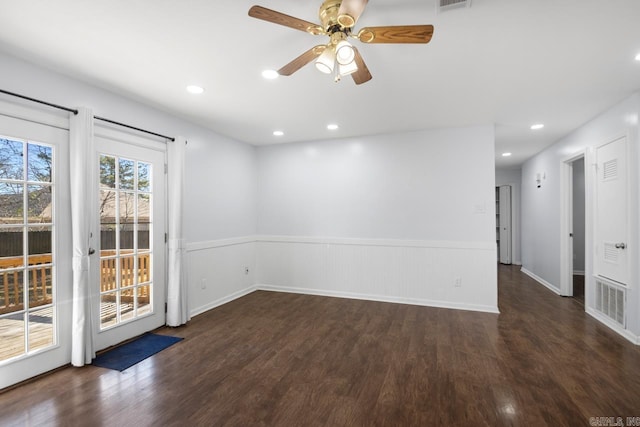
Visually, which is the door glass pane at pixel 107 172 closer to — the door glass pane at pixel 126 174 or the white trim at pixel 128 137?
the door glass pane at pixel 126 174

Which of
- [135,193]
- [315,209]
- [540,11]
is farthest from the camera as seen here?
[315,209]

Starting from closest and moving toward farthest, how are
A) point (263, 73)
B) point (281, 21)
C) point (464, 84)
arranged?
1. point (281, 21)
2. point (263, 73)
3. point (464, 84)

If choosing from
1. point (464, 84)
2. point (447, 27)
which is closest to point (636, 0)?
point (447, 27)

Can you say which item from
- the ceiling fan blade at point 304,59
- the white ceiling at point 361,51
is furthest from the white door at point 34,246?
the ceiling fan blade at point 304,59

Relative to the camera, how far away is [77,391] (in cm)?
228

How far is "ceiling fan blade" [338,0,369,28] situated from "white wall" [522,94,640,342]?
10.7ft

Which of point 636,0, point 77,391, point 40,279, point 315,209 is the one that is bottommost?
point 77,391

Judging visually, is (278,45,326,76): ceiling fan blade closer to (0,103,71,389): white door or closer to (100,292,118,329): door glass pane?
(0,103,71,389): white door

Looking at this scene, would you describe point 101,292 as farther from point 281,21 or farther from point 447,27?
point 447,27

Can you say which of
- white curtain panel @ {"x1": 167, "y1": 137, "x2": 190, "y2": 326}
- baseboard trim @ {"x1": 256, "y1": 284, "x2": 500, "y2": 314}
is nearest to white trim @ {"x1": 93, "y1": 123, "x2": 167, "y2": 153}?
white curtain panel @ {"x1": 167, "y1": 137, "x2": 190, "y2": 326}

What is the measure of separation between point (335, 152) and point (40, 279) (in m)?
3.87

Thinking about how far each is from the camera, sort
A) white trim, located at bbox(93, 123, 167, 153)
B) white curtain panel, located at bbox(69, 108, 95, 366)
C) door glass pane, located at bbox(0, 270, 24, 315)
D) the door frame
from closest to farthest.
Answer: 1. door glass pane, located at bbox(0, 270, 24, 315)
2. white curtain panel, located at bbox(69, 108, 95, 366)
3. white trim, located at bbox(93, 123, 167, 153)
4. the door frame

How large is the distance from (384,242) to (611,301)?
271cm

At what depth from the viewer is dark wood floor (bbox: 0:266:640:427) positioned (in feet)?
6.59
